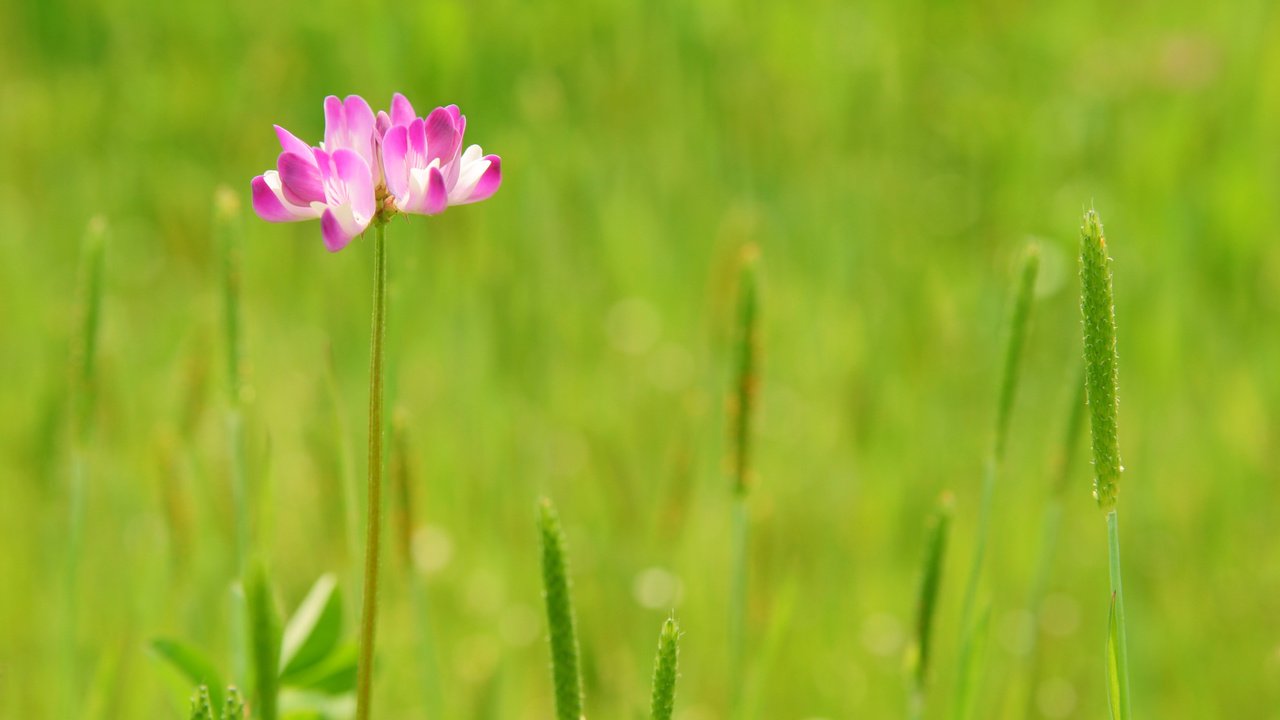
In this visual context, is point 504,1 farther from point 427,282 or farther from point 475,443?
point 475,443

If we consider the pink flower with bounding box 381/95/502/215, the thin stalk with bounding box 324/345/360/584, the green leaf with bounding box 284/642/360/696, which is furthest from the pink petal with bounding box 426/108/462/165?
the green leaf with bounding box 284/642/360/696

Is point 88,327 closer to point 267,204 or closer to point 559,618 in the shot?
point 267,204

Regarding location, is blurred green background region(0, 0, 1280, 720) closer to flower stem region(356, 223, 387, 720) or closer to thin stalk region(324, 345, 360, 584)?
thin stalk region(324, 345, 360, 584)

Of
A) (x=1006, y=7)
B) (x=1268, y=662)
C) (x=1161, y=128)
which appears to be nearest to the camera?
(x=1268, y=662)

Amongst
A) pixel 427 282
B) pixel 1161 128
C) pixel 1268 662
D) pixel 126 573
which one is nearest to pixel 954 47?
pixel 1161 128

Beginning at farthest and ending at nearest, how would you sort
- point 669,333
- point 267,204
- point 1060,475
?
1. point 669,333
2. point 1060,475
3. point 267,204

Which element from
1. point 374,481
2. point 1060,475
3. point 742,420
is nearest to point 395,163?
point 374,481

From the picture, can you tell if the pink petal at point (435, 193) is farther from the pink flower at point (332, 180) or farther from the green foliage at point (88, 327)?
the green foliage at point (88, 327)
